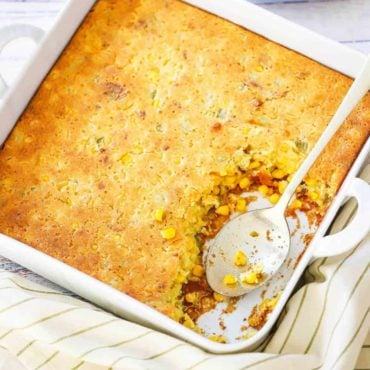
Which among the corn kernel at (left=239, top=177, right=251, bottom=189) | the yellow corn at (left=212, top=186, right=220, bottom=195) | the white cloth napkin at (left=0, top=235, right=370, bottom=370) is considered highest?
the corn kernel at (left=239, top=177, right=251, bottom=189)

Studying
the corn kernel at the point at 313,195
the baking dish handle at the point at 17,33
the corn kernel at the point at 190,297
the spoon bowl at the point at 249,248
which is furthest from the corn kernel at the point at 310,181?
the baking dish handle at the point at 17,33

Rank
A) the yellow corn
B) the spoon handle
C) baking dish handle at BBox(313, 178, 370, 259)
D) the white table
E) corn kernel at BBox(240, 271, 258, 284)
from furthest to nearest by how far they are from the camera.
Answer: the white table
the yellow corn
corn kernel at BBox(240, 271, 258, 284)
the spoon handle
baking dish handle at BBox(313, 178, 370, 259)

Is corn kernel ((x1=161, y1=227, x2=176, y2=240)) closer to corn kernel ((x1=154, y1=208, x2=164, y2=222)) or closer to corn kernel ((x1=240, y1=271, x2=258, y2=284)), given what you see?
corn kernel ((x1=154, y1=208, x2=164, y2=222))

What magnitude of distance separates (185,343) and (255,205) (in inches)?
23.3

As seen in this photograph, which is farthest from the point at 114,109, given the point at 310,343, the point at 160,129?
the point at 310,343

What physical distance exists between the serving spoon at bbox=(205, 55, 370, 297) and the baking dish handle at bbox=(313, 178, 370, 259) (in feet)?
0.73

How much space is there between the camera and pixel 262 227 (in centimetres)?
265

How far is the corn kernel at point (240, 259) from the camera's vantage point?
2.64 m

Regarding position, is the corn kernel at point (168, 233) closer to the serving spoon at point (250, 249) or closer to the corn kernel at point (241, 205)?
the serving spoon at point (250, 249)

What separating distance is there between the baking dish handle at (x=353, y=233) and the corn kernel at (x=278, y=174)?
1.23 ft

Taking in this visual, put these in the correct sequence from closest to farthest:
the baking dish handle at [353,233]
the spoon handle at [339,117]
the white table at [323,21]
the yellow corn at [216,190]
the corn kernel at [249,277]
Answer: the baking dish handle at [353,233] < the spoon handle at [339,117] < the corn kernel at [249,277] < the yellow corn at [216,190] < the white table at [323,21]

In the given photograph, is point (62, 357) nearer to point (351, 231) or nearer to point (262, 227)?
point (262, 227)

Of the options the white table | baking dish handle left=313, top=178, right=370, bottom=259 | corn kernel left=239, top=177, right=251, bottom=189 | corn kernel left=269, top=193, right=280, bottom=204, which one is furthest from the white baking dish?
the white table

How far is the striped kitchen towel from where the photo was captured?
2.36 metres
